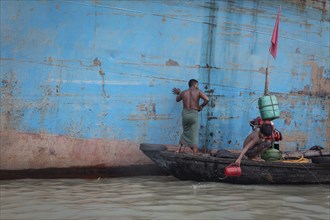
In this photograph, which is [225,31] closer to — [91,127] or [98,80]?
[98,80]

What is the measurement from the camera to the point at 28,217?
425cm

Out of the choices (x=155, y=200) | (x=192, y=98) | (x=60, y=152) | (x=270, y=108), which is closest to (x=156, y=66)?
(x=192, y=98)

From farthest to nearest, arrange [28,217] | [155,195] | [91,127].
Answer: [91,127]
[155,195]
[28,217]

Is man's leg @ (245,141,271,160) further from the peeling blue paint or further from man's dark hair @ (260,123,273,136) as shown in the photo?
the peeling blue paint

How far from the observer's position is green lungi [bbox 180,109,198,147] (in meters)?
7.39

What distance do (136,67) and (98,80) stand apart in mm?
775

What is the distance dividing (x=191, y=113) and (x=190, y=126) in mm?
243

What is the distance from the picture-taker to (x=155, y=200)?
205 inches

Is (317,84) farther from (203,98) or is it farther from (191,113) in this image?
(191,113)

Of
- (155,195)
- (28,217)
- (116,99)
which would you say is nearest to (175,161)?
(155,195)

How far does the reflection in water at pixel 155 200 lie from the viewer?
4512 mm

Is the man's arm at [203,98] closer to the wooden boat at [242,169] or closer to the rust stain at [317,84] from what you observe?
the wooden boat at [242,169]

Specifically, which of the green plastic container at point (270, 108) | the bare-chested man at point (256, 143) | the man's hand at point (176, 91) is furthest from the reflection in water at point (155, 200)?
the man's hand at point (176, 91)

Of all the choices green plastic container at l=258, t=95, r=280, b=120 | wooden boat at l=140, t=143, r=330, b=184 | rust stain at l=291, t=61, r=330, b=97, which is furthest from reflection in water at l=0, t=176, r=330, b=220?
Answer: rust stain at l=291, t=61, r=330, b=97
